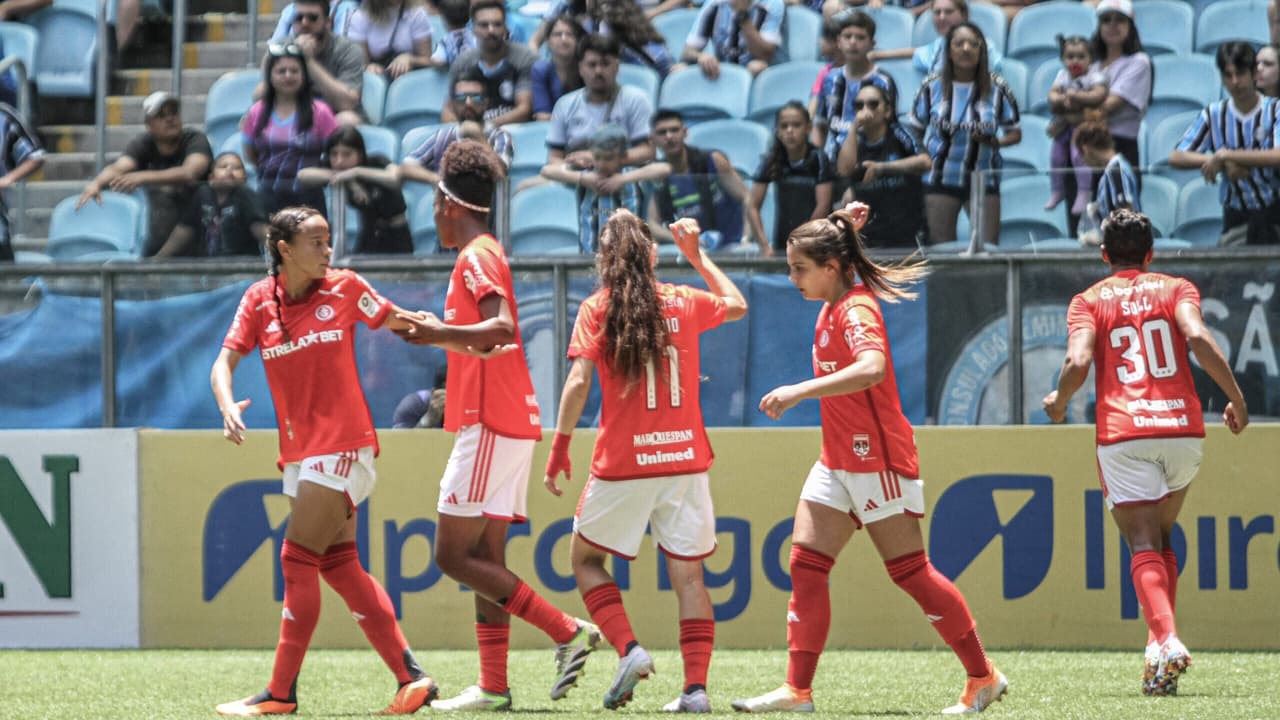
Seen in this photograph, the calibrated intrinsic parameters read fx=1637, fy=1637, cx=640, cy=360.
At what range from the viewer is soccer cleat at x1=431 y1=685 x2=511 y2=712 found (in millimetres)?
6055

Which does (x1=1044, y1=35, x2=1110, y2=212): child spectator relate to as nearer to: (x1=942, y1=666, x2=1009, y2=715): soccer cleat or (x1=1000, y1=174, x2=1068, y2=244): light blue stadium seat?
(x1=1000, y1=174, x2=1068, y2=244): light blue stadium seat

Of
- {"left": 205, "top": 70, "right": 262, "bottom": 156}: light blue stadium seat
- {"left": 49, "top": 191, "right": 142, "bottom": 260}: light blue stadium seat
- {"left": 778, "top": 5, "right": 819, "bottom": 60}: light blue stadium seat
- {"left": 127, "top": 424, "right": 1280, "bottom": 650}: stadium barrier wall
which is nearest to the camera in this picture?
{"left": 127, "top": 424, "right": 1280, "bottom": 650}: stadium barrier wall

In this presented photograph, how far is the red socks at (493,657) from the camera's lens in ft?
20.2

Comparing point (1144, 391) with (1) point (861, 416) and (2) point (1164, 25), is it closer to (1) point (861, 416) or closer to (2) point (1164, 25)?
(1) point (861, 416)

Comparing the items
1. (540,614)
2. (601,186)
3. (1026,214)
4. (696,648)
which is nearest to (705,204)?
(601,186)

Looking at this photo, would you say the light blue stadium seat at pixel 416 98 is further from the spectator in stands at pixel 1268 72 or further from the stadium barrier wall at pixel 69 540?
the spectator in stands at pixel 1268 72

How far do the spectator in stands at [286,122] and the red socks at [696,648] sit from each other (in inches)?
215

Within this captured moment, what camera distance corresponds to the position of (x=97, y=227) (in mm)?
9523

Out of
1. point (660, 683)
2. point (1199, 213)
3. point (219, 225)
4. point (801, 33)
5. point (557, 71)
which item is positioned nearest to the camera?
point (660, 683)

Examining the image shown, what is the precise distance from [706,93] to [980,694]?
7.05 metres

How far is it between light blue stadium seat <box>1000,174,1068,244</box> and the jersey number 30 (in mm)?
1965

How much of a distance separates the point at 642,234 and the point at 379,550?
3.46 m

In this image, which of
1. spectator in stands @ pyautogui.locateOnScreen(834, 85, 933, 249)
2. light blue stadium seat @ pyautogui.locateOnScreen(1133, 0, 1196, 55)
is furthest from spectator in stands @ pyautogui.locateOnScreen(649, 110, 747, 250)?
light blue stadium seat @ pyautogui.locateOnScreen(1133, 0, 1196, 55)

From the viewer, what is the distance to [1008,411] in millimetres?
8648
